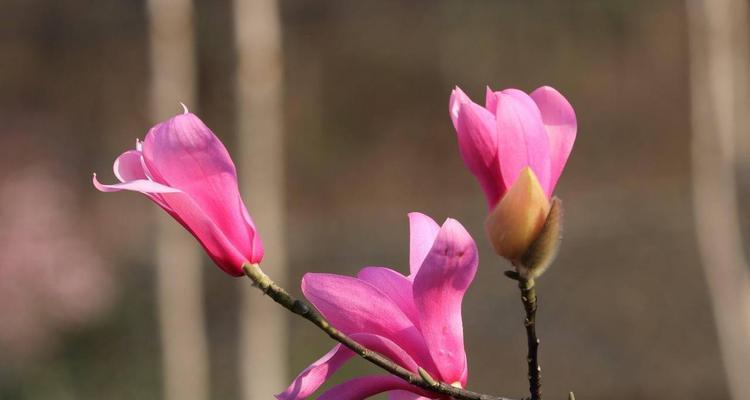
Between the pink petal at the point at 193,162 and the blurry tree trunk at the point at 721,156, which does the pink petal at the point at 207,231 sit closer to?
the pink petal at the point at 193,162

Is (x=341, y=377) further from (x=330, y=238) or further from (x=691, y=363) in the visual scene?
(x=691, y=363)

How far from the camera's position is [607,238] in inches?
96.3

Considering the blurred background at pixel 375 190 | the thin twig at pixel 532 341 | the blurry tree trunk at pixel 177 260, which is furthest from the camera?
the blurry tree trunk at pixel 177 260

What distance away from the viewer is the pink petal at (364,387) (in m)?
0.39

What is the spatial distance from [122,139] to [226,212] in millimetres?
2382

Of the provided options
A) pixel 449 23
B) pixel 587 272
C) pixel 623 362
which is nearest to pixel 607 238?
pixel 587 272

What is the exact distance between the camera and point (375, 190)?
2557mm

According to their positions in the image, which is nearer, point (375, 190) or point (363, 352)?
point (363, 352)

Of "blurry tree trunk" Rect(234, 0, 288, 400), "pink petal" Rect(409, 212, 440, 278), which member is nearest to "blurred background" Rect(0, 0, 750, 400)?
"blurry tree trunk" Rect(234, 0, 288, 400)

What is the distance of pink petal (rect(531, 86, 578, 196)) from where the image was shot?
40 centimetres

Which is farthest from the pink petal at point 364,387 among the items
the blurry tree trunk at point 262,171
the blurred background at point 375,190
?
the blurry tree trunk at point 262,171

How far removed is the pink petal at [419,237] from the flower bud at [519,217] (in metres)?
0.05

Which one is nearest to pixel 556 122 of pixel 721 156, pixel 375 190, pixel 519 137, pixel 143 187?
pixel 519 137

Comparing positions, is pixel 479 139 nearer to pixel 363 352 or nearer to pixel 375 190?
pixel 363 352
